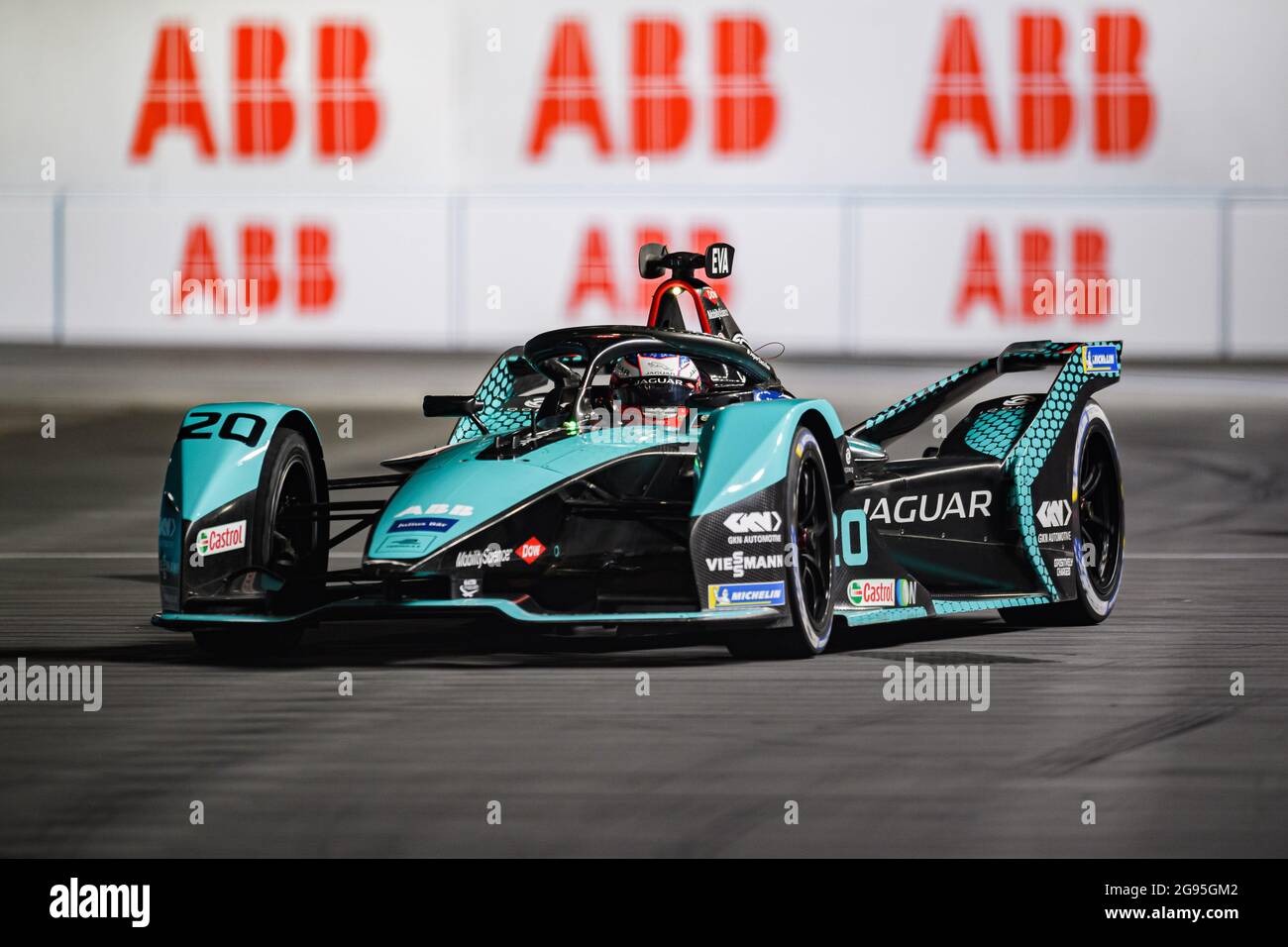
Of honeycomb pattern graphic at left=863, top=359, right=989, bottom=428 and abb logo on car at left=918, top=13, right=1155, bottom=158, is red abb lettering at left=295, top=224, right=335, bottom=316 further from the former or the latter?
honeycomb pattern graphic at left=863, top=359, right=989, bottom=428

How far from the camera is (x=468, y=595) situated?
877 centimetres

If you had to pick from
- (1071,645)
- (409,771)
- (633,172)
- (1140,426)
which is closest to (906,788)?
(409,771)

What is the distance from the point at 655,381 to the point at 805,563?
1236 mm

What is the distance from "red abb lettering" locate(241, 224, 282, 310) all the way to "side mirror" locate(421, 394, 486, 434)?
1944 cm

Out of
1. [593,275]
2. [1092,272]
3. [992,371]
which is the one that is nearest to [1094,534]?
[992,371]

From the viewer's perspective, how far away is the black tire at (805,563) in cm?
909

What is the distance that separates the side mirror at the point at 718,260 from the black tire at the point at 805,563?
1.89 metres

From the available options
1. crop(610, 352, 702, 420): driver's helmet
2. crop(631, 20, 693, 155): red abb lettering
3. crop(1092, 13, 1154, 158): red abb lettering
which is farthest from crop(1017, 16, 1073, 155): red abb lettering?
crop(610, 352, 702, 420): driver's helmet

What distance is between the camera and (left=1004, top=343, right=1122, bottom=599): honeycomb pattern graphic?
10.5 m

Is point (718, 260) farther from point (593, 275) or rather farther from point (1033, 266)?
point (1033, 266)

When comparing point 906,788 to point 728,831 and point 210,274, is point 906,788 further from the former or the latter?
point 210,274

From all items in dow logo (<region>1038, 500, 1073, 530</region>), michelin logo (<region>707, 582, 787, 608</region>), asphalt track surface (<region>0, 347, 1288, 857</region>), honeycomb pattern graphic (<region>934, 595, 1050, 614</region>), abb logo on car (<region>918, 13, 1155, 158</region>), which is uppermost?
abb logo on car (<region>918, 13, 1155, 158</region>)

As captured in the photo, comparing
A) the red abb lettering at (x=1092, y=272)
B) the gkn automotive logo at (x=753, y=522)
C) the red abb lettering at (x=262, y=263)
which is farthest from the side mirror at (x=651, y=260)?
the red abb lettering at (x=262, y=263)
